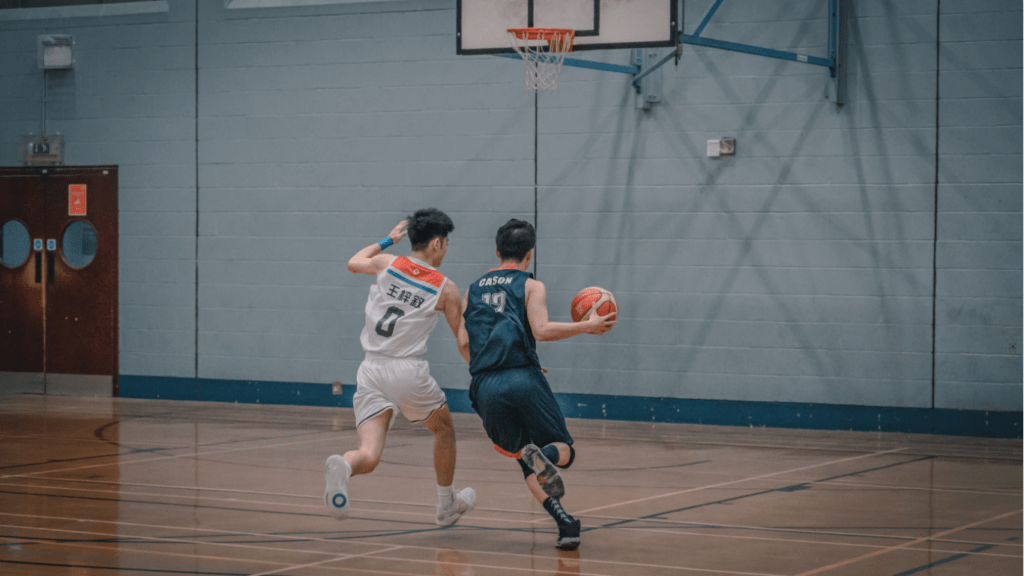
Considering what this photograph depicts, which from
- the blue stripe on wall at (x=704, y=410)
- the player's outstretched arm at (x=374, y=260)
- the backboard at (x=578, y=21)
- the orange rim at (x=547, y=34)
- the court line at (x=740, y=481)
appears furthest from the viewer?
the blue stripe on wall at (x=704, y=410)

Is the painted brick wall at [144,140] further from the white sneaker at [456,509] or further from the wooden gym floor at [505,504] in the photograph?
the white sneaker at [456,509]

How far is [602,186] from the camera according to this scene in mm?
11195

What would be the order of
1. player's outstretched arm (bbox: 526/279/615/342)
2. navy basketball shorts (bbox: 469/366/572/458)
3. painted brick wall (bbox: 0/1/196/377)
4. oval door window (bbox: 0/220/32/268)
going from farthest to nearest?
1. oval door window (bbox: 0/220/32/268)
2. painted brick wall (bbox: 0/1/196/377)
3. navy basketball shorts (bbox: 469/366/572/458)
4. player's outstretched arm (bbox: 526/279/615/342)

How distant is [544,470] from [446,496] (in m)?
0.86

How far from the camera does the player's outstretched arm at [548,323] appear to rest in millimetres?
5164

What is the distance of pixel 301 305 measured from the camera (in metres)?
12.3

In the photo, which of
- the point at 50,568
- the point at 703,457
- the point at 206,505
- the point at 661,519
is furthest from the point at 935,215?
the point at 50,568

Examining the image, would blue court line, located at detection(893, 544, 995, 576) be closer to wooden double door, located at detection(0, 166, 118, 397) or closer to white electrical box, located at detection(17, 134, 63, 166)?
wooden double door, located at detection(0, 166, 118, 397)

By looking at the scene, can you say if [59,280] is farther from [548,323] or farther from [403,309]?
[548,323]

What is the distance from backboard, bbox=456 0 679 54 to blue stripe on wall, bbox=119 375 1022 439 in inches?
146

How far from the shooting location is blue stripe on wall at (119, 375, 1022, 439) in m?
10.2

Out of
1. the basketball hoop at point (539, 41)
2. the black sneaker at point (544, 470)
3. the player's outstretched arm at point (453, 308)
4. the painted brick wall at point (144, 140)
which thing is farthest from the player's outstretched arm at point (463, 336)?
the painted brick wall at point (144, 140)

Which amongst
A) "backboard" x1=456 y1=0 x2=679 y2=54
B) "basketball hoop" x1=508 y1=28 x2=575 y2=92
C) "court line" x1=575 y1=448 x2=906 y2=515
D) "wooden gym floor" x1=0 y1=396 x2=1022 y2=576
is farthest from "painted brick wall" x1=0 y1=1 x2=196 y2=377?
"court line" x1=575 y1=448 x2=906 y2=515

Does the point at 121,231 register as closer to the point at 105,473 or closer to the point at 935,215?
the point at 105,473
